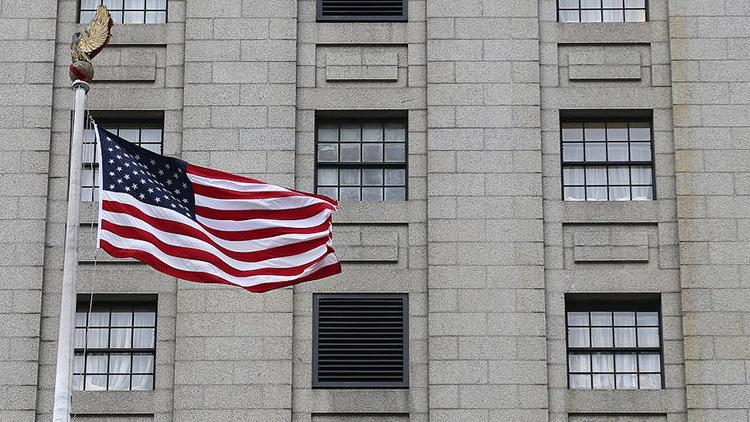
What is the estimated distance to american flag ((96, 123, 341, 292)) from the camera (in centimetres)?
2089

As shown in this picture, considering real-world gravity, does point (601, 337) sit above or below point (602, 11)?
below

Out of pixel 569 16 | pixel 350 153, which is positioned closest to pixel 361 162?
pixel 350 153

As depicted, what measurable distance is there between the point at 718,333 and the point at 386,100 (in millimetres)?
7431

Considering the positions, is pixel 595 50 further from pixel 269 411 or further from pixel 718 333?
pixel 269 411

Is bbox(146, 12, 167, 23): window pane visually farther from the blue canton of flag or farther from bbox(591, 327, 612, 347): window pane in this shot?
bbox(591, 327, 612, 347): window pane

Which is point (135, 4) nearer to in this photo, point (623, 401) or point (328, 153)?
point (328, 153)

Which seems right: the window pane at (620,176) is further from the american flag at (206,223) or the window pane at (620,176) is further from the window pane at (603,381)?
the american flag at (206,223)

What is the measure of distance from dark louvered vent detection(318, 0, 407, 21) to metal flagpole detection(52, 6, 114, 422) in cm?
797

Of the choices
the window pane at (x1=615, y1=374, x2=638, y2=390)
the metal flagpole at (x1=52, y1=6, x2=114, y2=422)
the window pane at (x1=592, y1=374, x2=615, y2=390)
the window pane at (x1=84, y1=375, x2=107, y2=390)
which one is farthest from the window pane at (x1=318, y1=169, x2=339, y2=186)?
the metal flagpole at (x1=52, y1=6, x2=114, y2=422)

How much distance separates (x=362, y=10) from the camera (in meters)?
28.8

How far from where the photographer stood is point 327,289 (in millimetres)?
27062

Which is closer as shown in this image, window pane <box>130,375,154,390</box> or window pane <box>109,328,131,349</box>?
window pane <box>130,375,154,390</box>

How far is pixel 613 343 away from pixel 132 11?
11.2 meters

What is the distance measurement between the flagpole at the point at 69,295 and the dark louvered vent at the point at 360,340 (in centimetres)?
716
